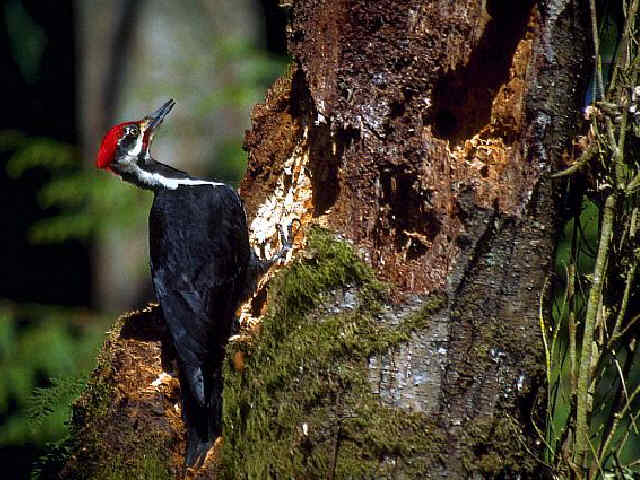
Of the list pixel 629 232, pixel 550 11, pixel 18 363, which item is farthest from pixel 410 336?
pixel 18 363

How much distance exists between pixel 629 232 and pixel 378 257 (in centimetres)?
67

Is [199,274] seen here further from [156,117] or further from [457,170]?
[457,170]

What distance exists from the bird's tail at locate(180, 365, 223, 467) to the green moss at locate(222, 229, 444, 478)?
0.43 feet

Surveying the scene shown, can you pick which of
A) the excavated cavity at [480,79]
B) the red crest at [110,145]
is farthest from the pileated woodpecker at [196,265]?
the excavated cavity at [480,79]

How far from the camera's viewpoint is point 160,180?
3.57 m

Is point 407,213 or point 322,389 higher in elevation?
point 407,213

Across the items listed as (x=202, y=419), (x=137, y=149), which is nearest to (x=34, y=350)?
(x=137, y=149)

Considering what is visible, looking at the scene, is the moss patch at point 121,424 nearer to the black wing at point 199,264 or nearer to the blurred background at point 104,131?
the black wing at point 199,264

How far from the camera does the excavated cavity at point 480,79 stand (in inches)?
84.0

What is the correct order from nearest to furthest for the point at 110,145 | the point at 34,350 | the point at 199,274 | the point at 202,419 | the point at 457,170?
1. the point at 457,170
2. the point at 202,419
3. the point at 199,274
4. the point at 110,145
5. the point at 34,350

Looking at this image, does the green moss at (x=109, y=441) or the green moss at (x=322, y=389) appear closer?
the green moss at (x=322, y=389)

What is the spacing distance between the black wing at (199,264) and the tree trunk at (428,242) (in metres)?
0.68

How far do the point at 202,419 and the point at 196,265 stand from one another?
0.84 meters

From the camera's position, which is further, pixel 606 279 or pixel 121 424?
pixel 121 424
